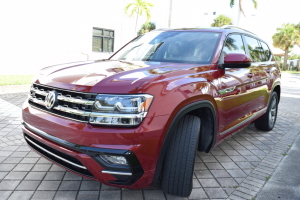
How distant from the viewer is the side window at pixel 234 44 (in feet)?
10.7

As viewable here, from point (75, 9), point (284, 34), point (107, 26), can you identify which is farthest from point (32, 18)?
point (284, 34)

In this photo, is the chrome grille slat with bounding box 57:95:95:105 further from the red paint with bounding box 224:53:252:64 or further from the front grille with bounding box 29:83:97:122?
the red paint with bounding box 224:53:252:64

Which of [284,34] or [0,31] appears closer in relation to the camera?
[0,31]

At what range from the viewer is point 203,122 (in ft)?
9.31

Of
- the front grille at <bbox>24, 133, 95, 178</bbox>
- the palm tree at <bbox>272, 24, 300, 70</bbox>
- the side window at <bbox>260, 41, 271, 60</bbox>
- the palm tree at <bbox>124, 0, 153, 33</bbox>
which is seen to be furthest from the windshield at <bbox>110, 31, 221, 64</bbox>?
the palm tree at <bbox>272, 24, 300, 70</bbox>

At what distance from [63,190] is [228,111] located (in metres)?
1.98

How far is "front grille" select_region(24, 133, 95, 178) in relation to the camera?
2181mm

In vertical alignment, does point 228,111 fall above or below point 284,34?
below

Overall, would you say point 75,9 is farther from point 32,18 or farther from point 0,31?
point 0,31

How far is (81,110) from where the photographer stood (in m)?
2.10

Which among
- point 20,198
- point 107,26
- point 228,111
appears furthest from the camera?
point 107,26

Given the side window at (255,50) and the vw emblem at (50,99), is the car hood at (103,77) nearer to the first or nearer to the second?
the vw emblem at (50,99)

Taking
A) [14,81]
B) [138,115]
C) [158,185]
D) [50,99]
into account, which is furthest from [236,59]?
[14,81]

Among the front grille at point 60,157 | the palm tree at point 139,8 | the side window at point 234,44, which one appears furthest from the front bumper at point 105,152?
the palm tree at point 139,8
